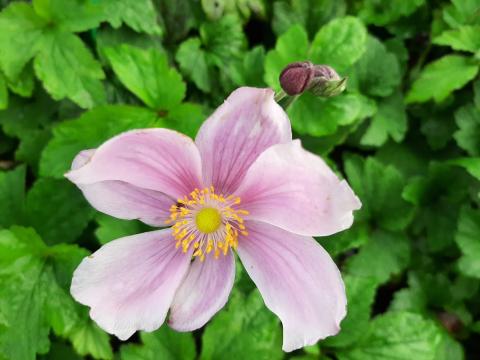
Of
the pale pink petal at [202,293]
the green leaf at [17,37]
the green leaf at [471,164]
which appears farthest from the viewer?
the green leaf at [471,164]

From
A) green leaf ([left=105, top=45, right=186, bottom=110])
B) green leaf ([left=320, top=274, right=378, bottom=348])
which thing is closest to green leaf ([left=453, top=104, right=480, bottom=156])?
green leaf ([left=320, top=274, right=378, bottom=348])

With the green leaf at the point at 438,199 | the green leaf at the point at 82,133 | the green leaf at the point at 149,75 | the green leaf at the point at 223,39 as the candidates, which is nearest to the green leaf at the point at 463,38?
the green leaf at the point at 438,199

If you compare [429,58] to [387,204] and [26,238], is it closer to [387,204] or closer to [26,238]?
[387,204]

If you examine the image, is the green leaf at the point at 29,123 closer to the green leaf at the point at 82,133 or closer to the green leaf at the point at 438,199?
the green leaf at the point at 82,133

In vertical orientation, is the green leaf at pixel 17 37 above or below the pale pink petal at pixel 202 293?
above

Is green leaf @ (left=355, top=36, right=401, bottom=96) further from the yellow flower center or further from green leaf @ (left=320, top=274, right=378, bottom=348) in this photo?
the yellow flower center

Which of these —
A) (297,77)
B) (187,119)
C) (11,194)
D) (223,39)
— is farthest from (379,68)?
(11,194)
